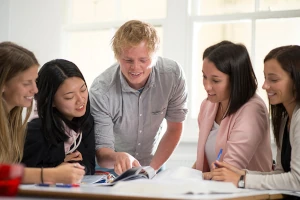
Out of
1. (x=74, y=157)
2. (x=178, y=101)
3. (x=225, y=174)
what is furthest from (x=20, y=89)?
(x=178, y=101)

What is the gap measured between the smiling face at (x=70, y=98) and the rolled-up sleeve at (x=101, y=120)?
0.24 meters

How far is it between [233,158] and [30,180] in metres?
0.85

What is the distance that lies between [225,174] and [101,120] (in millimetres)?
898

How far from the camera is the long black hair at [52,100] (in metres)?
2.24

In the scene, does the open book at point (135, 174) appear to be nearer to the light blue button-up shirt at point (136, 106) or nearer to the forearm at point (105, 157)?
the forearm at point (105, 157)

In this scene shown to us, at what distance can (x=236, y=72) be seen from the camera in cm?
218

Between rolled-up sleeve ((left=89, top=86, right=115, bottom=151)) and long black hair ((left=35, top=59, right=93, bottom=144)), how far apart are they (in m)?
0.17

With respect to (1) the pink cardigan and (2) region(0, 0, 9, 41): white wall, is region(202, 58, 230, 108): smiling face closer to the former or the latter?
(1) the pink cardigan

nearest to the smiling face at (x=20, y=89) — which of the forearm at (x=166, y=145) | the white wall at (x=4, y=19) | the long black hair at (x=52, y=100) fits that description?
the long black hair at (x=52, y=100)

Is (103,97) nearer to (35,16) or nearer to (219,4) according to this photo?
(219,4)

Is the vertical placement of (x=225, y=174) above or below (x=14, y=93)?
below

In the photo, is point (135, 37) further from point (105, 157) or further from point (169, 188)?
point (169, 188)

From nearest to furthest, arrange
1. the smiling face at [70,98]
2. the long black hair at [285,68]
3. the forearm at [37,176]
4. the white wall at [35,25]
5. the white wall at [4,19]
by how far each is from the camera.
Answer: the forearm at [37,176], the long black hair at [285,68], the smiling face at [70,98], the white wall at [35,25], the white wall at [4,19]

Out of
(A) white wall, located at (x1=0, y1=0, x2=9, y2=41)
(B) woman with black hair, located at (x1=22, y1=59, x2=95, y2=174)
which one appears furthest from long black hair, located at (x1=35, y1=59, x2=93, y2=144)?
(A) white wall, located at (x1=0, y1=0, x2=9, y2=41)
